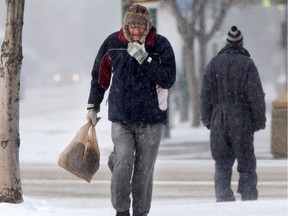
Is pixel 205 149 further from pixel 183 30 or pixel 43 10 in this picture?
pixel 43 10

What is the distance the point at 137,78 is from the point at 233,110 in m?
2.54

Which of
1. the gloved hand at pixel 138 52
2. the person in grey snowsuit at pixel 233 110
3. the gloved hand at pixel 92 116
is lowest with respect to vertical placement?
the person in grey snowsuit at pixel 233 110

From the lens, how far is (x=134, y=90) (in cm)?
861

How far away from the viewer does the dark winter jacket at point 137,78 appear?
8.59 metres

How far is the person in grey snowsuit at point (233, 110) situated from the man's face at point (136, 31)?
2.43m

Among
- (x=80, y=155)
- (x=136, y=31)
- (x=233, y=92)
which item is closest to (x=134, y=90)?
(x=136, y=31)

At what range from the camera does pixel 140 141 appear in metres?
8.70

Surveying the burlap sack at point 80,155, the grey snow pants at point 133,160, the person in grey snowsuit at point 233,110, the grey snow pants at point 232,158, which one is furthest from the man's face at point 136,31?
the grey snow pants at point 232,158

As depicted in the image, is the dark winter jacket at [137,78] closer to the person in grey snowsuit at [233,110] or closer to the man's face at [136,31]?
the man's face at [136,31]

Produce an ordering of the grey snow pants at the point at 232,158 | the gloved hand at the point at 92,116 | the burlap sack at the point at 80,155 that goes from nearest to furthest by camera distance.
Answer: the gloved hand at the point at 92,116
the burlap sack at the point at 80,155
the grey snow pants at the point at 232,158

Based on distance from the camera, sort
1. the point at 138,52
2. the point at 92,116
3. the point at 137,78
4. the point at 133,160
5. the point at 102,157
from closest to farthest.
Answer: the point at 138,52
the point at 137,78
the point at 133,160
the point at 92,116
the point at 102,157

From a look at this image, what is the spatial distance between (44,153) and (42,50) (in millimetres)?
86110

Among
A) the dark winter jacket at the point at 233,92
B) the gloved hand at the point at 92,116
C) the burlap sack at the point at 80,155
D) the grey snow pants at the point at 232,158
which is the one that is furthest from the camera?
the grey snow pants at the point at 232,158

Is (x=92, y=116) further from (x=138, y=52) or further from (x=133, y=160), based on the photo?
(x=138, y=52)
